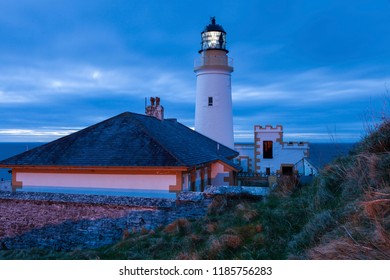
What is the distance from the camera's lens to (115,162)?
36.1 feet

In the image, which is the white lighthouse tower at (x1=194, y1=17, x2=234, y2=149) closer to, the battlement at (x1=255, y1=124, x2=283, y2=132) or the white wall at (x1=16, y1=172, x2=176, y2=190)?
the battlement at (x1=255, y1=124, x2=283, y2=132)

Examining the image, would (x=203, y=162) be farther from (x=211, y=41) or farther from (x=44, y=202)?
(x=211, y=41)

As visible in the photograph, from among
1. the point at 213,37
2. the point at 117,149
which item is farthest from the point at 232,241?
the point at 213,37

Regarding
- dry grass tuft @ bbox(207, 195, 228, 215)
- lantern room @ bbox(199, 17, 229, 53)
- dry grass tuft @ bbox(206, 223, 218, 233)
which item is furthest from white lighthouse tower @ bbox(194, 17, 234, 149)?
dry grass tuft @ bbox(206, 223, 218, 233)

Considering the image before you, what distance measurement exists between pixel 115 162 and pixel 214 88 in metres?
10.9

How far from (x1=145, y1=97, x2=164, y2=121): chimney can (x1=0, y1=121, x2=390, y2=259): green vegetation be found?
33.1 ft

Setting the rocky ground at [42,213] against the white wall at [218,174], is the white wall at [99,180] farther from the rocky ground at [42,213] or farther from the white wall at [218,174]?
the white wall at [218,174]

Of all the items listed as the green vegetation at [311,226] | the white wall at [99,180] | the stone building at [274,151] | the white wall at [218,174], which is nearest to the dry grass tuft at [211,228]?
the green vegetation at [311,226]

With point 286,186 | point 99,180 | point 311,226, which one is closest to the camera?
point 311,226

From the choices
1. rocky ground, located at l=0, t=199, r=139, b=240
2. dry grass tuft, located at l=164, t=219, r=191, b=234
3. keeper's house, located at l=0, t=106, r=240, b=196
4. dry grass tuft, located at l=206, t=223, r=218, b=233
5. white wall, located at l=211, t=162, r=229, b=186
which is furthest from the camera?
white wall, located at l=211, t=162, r=229, b=186

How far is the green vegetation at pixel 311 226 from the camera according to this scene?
Answer: 3.47m

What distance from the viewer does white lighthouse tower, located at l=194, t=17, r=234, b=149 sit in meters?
20.3

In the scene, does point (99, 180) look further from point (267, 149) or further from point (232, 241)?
point (267, 149)
